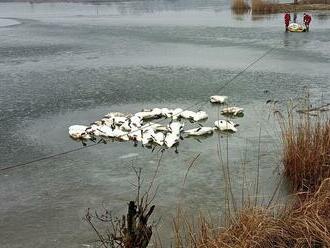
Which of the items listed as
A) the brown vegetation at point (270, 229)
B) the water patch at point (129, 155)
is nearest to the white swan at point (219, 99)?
the water patch at point (129, 155)

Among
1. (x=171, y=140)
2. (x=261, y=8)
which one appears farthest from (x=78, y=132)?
(x=261, y=8)

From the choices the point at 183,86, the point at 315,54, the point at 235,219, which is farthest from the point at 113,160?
the point at 315,54

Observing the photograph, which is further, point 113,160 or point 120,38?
point 120,38

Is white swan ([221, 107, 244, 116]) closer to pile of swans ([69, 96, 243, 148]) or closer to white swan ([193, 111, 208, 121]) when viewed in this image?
pile of swans ([69, 96, 243, 148])

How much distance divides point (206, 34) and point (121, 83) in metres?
7.60

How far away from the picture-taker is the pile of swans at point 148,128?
19.9 ft

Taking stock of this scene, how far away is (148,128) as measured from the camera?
6.37 meters

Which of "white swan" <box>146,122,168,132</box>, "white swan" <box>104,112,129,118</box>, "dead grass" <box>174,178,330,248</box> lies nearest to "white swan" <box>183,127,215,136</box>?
"white swan" <box>146,122,168,132</box>

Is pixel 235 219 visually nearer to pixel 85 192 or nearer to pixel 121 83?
pixel 85 192

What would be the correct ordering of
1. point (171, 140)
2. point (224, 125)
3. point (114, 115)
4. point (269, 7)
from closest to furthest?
point (171, 140)
point (224, 125)
point (114, 115)
point (269, 7)

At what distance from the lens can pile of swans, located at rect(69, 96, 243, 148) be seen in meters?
6.08

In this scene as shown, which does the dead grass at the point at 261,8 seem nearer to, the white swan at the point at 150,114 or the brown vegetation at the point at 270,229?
the white swan at the point at 150,114

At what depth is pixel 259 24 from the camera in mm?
18797

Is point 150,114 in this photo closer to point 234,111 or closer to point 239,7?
point 234,111
